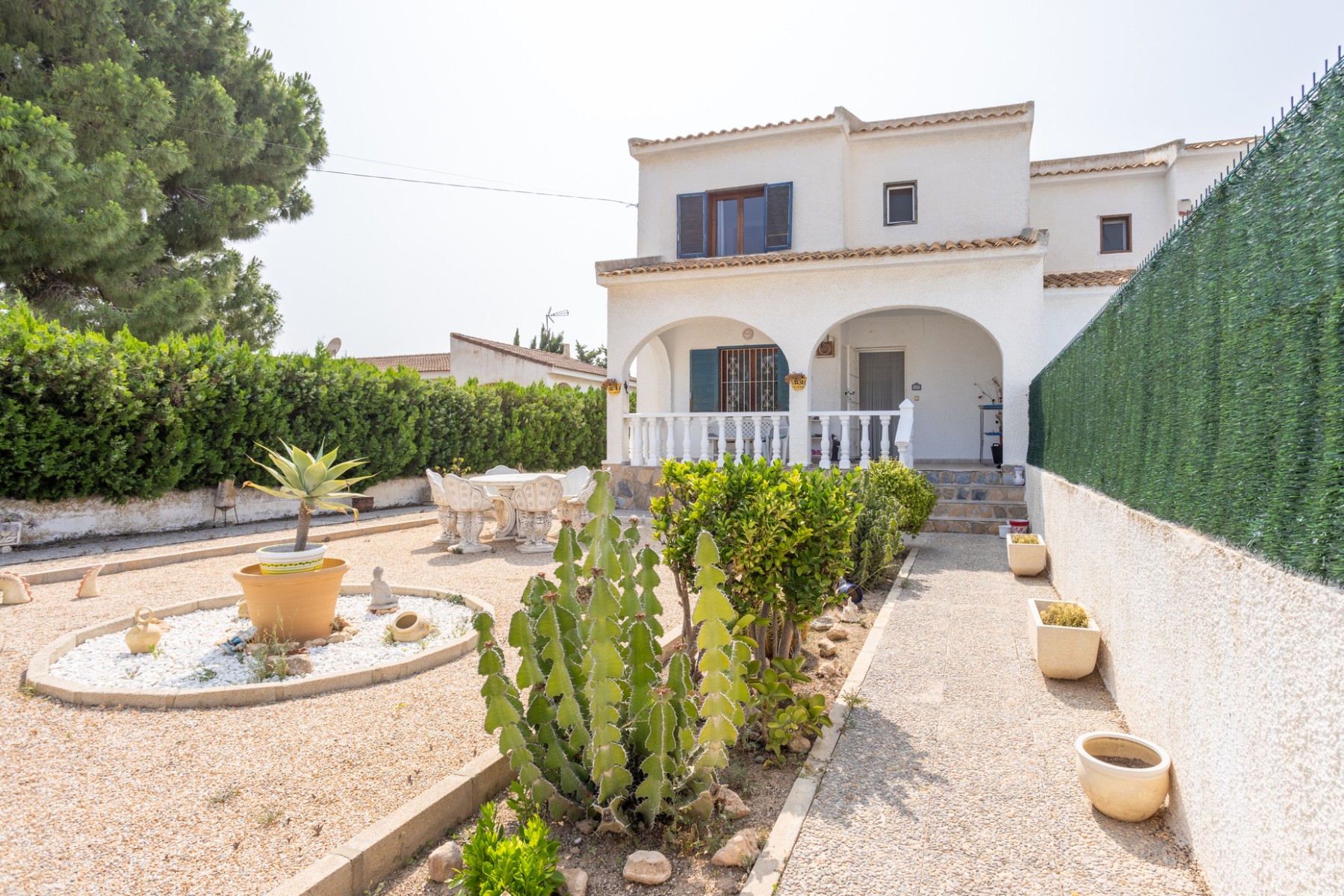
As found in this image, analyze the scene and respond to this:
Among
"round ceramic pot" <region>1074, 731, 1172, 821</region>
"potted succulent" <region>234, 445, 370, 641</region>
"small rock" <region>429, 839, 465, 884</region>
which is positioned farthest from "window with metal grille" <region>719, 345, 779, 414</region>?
"small rock" <region>429, 839, 465, 884</region>

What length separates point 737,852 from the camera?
2750mm

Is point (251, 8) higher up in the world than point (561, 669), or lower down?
higher up

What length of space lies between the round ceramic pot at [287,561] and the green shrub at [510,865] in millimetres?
3466

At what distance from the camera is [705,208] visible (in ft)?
52.3

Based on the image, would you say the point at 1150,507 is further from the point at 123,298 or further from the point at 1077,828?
the point at 123,298

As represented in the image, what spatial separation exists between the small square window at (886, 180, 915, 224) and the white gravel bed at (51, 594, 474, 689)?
1297cm

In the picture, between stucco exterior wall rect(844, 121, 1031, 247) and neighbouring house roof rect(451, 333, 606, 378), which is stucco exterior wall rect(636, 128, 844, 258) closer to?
stucco exterior wall rect(844, 121, 1031, 247)

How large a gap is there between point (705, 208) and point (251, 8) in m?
13.6

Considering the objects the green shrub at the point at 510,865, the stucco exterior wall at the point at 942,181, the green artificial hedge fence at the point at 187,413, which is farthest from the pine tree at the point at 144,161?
the green shrub at the point at 510,865

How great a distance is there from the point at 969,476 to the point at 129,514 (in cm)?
1318

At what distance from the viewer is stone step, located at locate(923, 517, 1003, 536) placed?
11.3 metres

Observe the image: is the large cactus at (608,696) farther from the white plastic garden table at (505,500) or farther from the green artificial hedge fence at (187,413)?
the green artificial hedge fence at (187,413)

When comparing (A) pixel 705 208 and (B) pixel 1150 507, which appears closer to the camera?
(B) pixel 1150 507

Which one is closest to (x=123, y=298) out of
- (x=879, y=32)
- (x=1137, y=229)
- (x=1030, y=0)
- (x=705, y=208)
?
(x=705, y=208)
